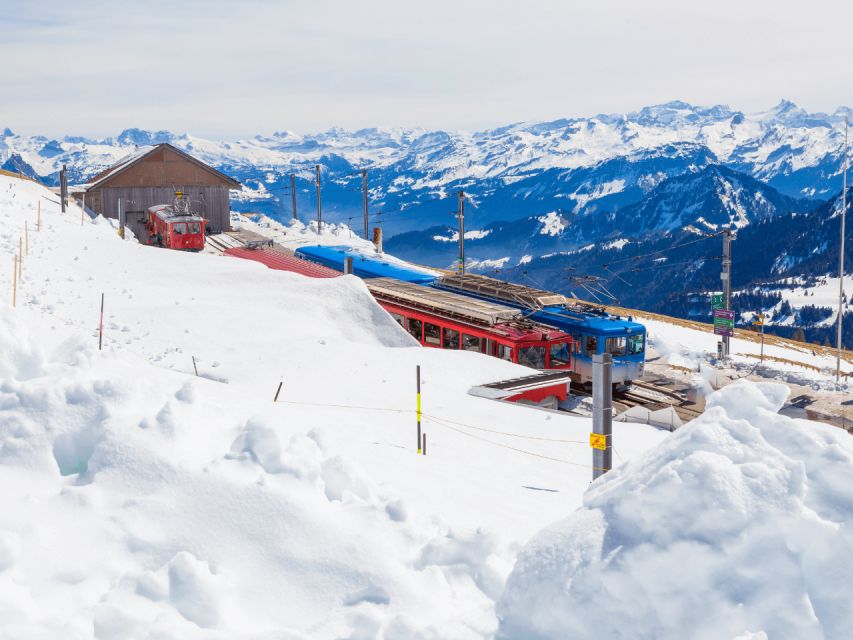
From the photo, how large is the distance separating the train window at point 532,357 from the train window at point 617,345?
2669mm

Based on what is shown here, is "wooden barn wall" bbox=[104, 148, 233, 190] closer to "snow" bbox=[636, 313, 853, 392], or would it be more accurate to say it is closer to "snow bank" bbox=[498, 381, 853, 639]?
"snow" bbox=[636, 313, 853, 392]

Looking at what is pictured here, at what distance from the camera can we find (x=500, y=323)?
98.8 feet

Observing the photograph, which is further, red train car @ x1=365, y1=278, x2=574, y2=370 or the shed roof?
the shed roof

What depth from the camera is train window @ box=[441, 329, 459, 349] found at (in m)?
31.0

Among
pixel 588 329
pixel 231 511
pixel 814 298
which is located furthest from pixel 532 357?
pixel 814 298

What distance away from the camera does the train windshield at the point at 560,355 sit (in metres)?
30.1

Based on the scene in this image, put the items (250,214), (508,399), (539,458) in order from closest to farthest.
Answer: (539,458) → (508,399) → (250,214)

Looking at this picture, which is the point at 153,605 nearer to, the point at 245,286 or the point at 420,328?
the point at 245,286

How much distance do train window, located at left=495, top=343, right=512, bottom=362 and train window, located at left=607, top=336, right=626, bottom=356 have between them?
4070 mm

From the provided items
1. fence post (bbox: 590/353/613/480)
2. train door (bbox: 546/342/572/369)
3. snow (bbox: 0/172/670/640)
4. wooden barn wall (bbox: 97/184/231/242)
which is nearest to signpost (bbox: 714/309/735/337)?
train door (bbox: 546/342/572/369)

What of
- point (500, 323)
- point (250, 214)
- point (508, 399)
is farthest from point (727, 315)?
point (250, 214)

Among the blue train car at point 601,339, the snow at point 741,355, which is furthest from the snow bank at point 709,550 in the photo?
the snow at point 741,355

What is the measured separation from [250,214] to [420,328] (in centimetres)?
6017

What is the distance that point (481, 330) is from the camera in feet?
97.8
